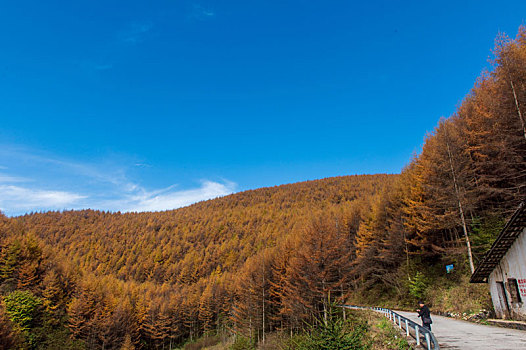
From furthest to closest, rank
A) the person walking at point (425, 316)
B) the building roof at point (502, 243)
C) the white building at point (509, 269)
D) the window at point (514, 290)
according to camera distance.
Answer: the window at point (514, 290) < the white building at point (509, 269) < the building roof at point (502, 243) < the person walking at point (425, 316)

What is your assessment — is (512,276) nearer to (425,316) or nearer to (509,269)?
(509,269)

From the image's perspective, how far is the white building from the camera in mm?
12797

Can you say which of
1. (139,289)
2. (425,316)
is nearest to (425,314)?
(425,316)

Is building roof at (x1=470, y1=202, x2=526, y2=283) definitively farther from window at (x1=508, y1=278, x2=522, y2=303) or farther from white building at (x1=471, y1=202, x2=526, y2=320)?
window at (x1=508, y1=278, x2=522, y2=303)

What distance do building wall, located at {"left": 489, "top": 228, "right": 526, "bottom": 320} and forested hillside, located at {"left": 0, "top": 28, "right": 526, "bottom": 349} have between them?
2922 mm

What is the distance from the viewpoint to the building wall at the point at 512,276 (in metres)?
12.8

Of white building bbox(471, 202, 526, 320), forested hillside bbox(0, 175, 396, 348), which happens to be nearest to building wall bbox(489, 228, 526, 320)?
white building bbox(471, 202, 526, 320)

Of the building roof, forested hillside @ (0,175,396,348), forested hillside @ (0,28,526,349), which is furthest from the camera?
forested hillside @ (0,175,396,348)

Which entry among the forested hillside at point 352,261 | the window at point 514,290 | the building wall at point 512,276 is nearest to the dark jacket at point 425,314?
the forested hillside at point 352,261

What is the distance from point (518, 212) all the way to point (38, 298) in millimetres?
76426

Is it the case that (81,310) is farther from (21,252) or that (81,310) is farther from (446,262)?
(446,262)

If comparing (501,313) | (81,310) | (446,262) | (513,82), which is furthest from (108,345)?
(513,82)

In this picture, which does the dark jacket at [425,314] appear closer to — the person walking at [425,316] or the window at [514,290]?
the person walking at [425,316]

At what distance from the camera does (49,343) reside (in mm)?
52375
